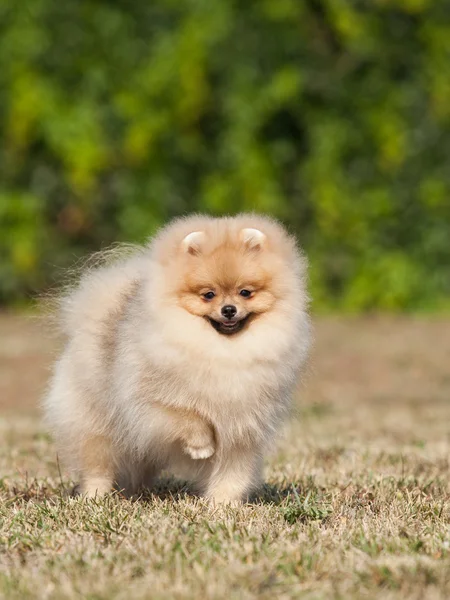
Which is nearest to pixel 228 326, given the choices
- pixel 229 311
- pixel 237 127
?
pixel 229 311

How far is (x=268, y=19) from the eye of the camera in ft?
48.5

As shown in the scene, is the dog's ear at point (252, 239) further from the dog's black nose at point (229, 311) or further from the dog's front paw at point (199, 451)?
the dog's front paw at point (199, 451)

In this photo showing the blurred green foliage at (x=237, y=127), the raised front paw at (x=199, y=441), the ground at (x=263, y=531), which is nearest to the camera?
the ground at (x=263, y=531)

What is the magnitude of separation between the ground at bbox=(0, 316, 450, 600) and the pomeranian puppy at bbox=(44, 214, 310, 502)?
0.24 metres

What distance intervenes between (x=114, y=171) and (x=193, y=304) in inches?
429

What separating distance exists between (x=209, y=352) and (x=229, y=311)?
18 centimetres

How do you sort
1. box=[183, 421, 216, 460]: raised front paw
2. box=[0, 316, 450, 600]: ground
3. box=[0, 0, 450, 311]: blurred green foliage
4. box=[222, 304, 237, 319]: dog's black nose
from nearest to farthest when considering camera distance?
box=[0, 316, 450, 600]: ground, box=[222, 304, 237, 319]: dog's black nose, box=[183, 421, 216, 460]: raised front paw, box=[0, 0, 450, 311]: blurred green foliage

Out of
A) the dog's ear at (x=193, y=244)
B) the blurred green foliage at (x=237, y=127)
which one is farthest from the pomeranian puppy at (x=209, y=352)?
the blurred green foliage at (x=237, y=127)

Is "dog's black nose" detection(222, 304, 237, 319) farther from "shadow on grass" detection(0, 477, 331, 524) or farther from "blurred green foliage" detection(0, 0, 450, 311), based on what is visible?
"blurred green foliage" detection(0, 0, 450, 311)

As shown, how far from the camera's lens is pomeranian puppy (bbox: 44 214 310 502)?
442 cm

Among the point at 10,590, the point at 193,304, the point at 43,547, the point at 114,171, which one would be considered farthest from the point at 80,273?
the point at 114,171

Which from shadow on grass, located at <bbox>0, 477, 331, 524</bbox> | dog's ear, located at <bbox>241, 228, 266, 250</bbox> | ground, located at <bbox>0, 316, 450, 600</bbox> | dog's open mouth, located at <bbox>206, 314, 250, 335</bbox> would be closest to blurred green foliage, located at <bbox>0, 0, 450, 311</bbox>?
ground, located at <bbox>0, 316, 450, 600</bbox>

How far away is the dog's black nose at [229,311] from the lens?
4367mm

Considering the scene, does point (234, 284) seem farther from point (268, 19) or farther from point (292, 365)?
point (268, 19)
